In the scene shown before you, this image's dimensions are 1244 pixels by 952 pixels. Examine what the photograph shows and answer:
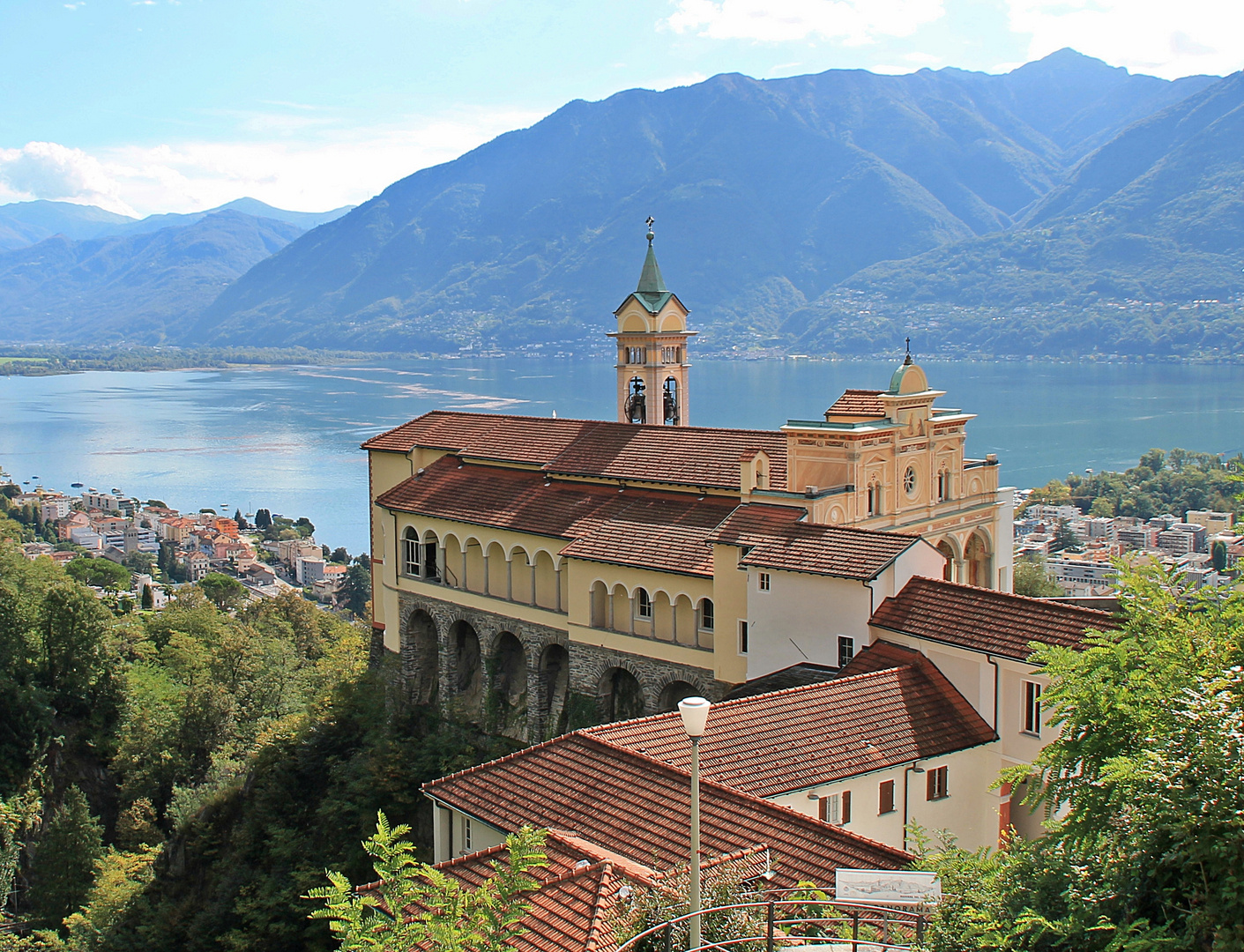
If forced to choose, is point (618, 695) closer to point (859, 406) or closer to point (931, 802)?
point (859, 406)

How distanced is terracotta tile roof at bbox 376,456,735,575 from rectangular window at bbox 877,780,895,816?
828 centimetres

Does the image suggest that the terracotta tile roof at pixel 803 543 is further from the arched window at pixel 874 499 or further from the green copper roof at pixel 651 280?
the green copper roof at pixel 651 280

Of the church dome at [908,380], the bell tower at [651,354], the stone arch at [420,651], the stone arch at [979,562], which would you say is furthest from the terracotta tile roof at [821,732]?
the bell tower at [651,354]

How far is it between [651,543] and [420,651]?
10.4m

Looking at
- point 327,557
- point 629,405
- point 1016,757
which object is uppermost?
point 629,405

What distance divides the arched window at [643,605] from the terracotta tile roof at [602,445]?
9.43 ft

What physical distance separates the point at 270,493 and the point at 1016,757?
128m

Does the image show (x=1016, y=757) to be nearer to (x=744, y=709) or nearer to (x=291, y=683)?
(x=744, y=709)

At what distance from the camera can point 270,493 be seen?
138750mm

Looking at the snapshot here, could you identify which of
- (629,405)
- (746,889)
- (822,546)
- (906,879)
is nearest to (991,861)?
A: (906,879)

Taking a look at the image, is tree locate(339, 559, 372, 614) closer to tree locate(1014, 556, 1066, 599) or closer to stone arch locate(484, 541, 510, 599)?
tree locate(1014, 556, 1066, 599)

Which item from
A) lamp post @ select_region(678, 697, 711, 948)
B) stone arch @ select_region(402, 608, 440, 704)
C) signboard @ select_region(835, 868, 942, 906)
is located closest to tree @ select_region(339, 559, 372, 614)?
stone arch @ select_region(402, 608, 440, 704)

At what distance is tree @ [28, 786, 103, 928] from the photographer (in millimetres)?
39500

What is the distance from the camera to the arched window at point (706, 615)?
87.6 ft
